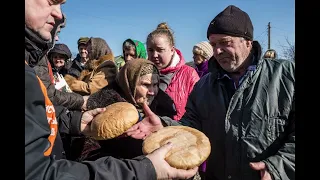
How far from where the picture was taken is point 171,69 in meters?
4.60

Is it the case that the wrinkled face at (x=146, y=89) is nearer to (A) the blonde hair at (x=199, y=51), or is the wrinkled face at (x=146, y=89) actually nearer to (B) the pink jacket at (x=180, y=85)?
(B) the pink jacket at (x=180, y=85)

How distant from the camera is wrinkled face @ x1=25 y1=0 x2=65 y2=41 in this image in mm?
1631

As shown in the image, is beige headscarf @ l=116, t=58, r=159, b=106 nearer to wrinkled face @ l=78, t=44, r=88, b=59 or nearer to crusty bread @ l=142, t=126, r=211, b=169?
crusty bread @ l=142, t=126, r=211, b=169

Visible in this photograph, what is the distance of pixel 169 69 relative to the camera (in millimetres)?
4594

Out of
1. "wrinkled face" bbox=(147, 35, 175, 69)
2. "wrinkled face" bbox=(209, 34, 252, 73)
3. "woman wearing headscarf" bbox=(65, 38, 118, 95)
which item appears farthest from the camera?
"woman wearing headscarf" bbox=(65, 38, 118, 95)

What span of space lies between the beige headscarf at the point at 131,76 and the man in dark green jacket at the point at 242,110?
50 cm

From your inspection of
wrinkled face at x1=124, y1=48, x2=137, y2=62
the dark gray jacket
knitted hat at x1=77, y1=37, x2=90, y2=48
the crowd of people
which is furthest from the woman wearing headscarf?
the dark gray jacket

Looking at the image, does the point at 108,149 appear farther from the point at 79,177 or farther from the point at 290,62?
the point at 290,62

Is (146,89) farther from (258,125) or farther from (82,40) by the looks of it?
(82,40)

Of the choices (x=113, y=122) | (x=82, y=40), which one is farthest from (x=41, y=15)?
(x=82, y=40)

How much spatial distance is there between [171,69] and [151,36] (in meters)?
0.57

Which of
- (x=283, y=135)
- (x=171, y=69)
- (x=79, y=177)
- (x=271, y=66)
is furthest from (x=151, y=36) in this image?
(x=79, y=177)

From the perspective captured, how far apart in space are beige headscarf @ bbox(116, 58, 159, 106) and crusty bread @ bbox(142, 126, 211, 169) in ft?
2.89

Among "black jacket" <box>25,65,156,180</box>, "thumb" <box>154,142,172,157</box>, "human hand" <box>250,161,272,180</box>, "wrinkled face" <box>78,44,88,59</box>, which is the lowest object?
"human hand" <box>250,161,272,180</box>
